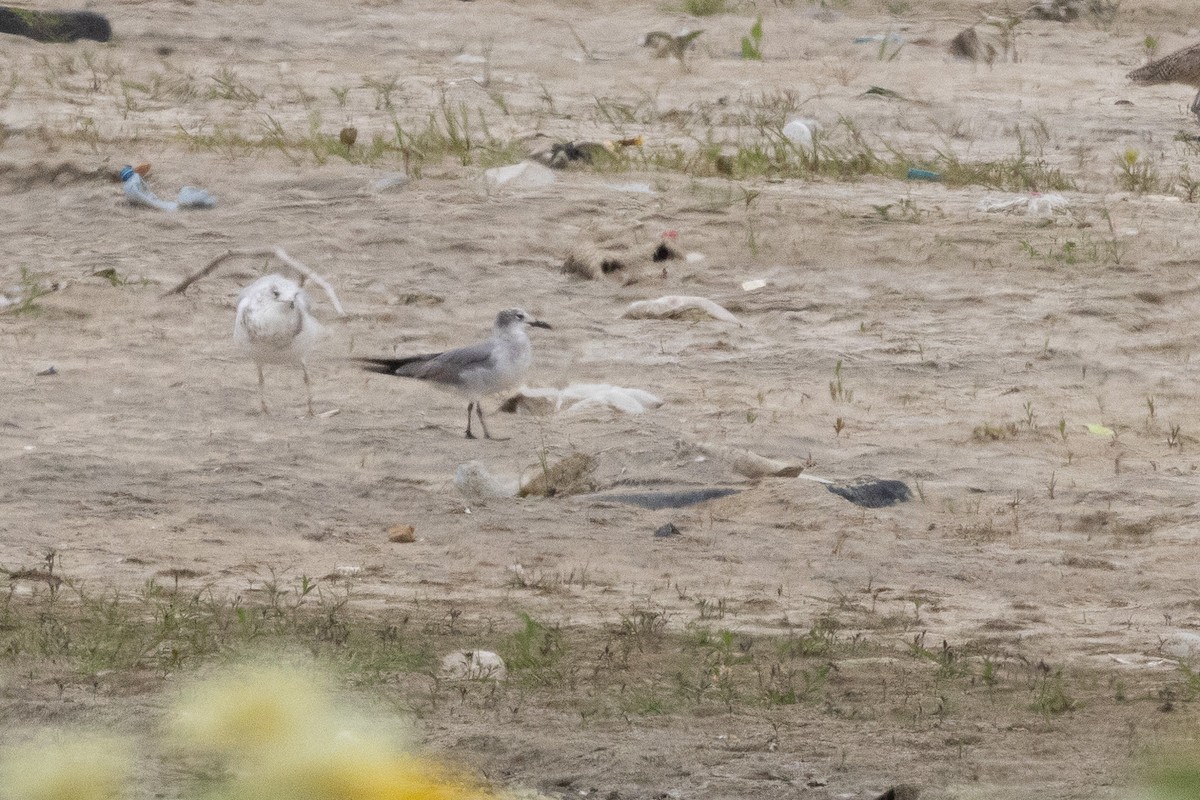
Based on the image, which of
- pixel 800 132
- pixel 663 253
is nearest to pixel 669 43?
pixel 800 132

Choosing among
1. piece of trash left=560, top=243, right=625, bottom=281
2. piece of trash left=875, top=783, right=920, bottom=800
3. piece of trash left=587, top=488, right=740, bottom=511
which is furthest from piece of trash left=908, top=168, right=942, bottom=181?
piece of trash left=875, top=783, right=920, bottom=800

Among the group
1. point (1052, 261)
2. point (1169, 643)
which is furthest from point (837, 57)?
point (1169, 643)

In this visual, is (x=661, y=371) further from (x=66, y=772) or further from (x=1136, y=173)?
(x=66, y=772)

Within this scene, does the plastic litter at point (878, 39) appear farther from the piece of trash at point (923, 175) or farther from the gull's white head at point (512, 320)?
the gull's white head at point (512, 320)

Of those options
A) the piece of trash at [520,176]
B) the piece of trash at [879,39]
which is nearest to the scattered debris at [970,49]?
the piece of trash at [879,39]

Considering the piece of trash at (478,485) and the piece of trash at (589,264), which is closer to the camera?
the piece of trash at (478,485)

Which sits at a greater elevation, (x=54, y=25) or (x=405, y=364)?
(x=54, y=25)

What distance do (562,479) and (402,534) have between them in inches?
26.0

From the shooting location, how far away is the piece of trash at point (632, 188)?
7874mm

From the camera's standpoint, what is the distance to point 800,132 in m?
8.85

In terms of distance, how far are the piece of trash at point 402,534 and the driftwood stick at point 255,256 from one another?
6.16ft

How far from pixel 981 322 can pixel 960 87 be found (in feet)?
13.1

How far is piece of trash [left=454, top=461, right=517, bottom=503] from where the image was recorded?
496 centimetres

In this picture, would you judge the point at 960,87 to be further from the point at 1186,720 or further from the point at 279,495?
the point at 1186,720
